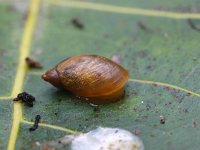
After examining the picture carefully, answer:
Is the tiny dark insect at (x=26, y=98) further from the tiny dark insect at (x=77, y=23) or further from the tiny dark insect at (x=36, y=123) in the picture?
the tiny dark insect at (x=77, y=23)

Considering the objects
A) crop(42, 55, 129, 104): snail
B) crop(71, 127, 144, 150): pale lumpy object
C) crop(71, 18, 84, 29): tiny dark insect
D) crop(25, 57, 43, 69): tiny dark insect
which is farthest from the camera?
crop(71, 18, 84, 29): tiny dark insect

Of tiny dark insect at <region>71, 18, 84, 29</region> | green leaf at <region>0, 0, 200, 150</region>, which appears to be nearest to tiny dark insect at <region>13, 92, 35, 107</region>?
green leaf at <region>0, 0, 200, 150</region>

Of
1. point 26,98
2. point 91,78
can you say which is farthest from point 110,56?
point 26,98

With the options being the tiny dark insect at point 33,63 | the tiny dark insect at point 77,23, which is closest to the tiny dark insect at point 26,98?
the tiny dark insect at point 33,63

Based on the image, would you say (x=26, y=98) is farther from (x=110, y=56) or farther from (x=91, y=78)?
(x=110, y=56)

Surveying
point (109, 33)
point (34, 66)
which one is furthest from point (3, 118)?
point (109, 33)

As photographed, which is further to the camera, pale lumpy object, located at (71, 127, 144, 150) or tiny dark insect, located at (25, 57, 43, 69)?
tiny dark insect, located at (25, 57, 43, 69)

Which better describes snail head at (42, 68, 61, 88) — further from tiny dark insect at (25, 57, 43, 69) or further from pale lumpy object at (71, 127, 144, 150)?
pale lumpy object at (71, 127, 144, 150)
